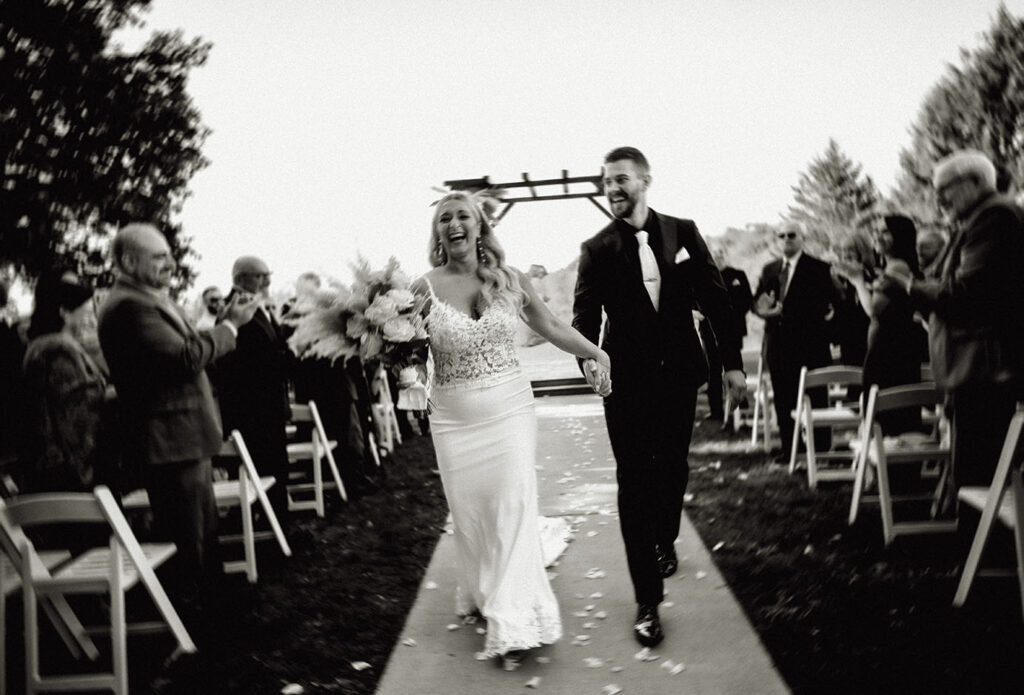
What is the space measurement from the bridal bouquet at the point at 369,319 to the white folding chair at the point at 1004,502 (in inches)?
117

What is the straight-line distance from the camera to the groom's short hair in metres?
4.86

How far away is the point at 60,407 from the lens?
532 centimetres

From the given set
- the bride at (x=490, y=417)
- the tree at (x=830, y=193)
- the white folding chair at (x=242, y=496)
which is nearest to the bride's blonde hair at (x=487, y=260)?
the bride at (x=490, y=417)

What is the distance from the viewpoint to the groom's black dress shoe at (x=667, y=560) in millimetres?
5504

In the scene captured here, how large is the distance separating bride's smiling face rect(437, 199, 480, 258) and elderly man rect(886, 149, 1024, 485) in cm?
266

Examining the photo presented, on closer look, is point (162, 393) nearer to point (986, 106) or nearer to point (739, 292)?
point (739, 292)

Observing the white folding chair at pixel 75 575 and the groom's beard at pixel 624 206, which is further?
the groom's beard at pixel 624 206

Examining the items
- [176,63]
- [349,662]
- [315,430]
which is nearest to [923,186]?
[176,63]

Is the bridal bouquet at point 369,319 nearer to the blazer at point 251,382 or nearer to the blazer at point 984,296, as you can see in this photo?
the blazer at point 251,382

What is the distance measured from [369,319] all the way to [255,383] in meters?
3.15

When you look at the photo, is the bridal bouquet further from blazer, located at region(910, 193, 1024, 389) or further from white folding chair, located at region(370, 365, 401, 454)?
white folding chair, located at region(370, 365, 401, 454)

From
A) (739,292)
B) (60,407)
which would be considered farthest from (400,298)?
(739,292)

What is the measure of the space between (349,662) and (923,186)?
46.3 metres

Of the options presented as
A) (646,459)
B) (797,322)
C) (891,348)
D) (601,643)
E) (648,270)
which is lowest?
(601,643)
